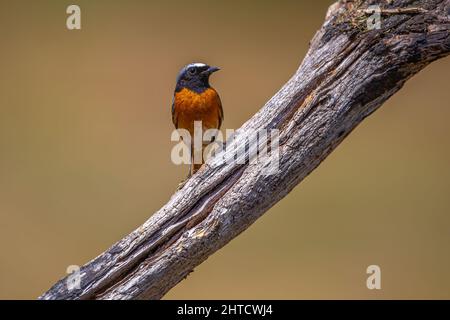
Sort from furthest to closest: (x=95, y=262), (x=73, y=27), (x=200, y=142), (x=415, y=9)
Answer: (x=73, y=27)
(x=200, y=142)
(x=95, y=262)
(x=415, y=9)

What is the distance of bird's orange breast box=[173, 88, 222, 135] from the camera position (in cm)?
326

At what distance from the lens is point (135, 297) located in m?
2.13

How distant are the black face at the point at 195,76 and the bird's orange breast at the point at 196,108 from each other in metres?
0.02

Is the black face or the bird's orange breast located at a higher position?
the black face

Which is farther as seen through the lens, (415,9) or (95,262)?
(95,262)

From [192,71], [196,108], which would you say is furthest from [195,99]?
[192,71]

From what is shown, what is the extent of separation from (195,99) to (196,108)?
5 cm

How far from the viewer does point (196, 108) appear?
3.26m

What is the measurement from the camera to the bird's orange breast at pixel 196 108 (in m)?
3.26

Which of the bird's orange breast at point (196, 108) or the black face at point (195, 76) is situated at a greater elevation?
the black face at point (195, 76)

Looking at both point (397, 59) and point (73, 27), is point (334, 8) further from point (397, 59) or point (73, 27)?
point (73, 27)

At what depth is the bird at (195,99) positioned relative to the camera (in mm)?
3229
